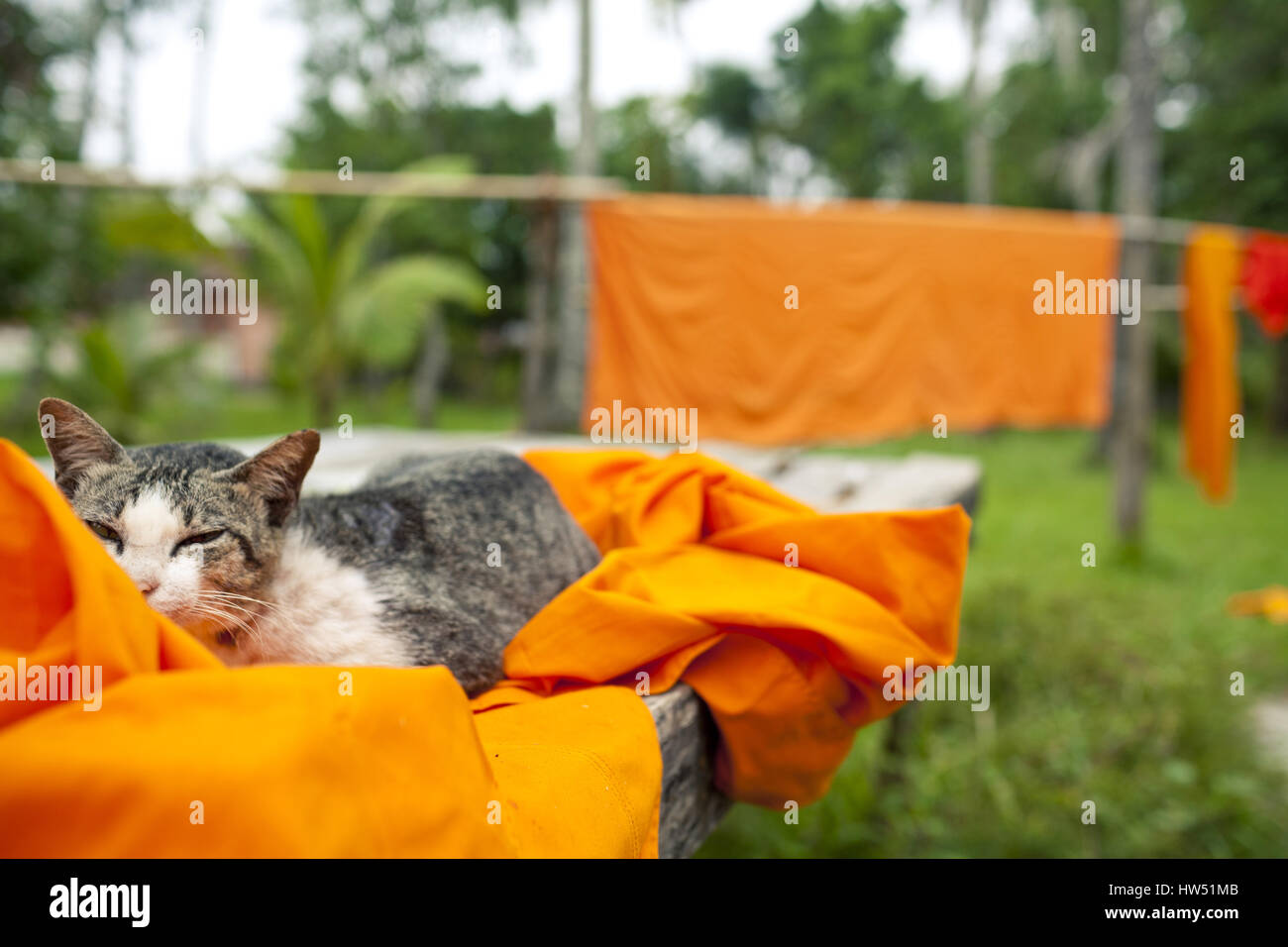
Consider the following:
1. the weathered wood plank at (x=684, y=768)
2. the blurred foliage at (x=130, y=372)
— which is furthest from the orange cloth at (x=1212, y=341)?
the blurred foliage at (x=130, y=372)

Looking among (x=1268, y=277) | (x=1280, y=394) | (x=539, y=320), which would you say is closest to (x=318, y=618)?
(x=539, y=320)

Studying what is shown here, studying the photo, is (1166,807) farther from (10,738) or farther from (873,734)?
(10,738)

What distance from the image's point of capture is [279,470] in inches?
42.2

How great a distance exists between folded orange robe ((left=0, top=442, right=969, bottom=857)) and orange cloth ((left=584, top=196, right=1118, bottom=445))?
2948 mm

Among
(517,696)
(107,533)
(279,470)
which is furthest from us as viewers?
(517,696)

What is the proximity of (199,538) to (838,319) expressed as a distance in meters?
4.50

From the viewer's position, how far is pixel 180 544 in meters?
1.00

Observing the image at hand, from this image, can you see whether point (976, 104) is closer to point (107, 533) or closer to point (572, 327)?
point (572, 327)

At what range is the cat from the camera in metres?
0.97

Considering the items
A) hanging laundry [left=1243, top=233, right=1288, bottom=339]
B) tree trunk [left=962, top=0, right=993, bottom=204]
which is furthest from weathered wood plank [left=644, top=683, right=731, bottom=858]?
tree trunk [left=962, top=0, right=993, bottom=204]

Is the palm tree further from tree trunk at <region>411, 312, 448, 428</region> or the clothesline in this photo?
tree trunk at <region>411, 312, 448, 428</region>

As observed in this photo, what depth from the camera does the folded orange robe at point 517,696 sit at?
1.96ft
